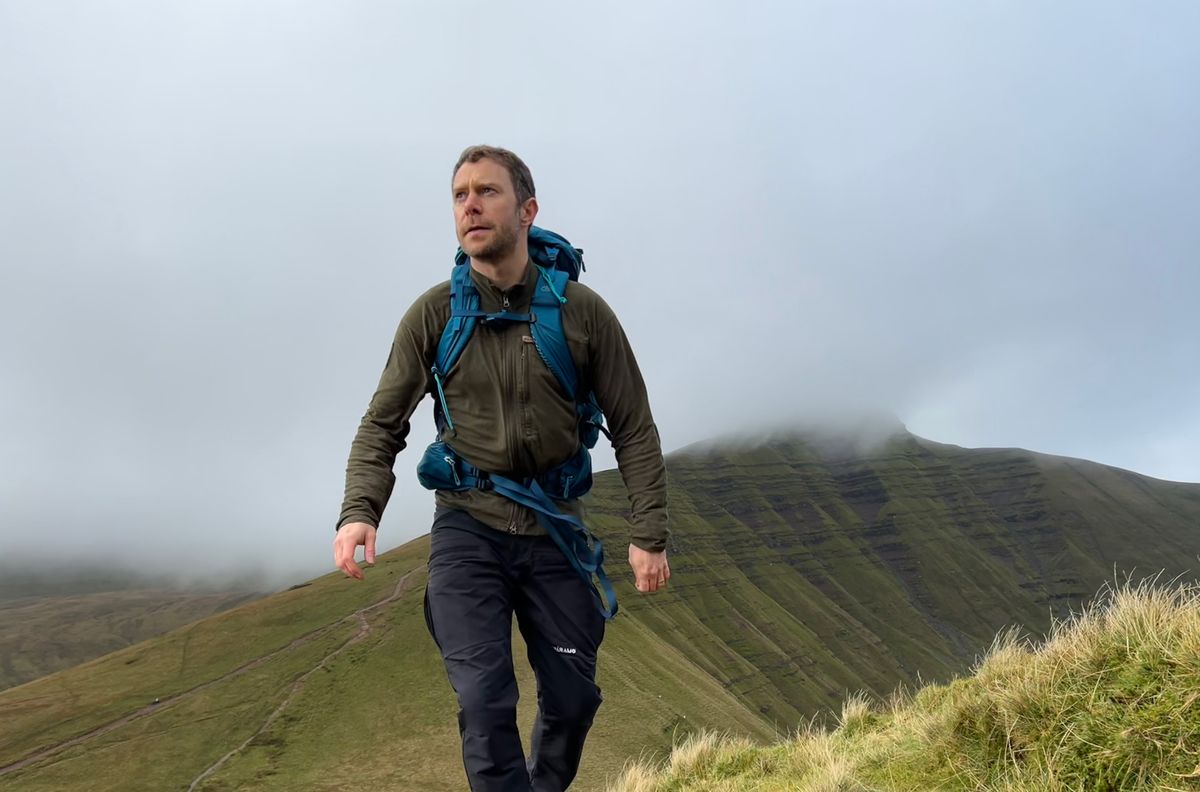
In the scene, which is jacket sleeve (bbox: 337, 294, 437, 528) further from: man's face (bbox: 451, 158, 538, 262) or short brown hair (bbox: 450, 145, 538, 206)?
short brown hair (bbox: 450, 145, 538, 206)

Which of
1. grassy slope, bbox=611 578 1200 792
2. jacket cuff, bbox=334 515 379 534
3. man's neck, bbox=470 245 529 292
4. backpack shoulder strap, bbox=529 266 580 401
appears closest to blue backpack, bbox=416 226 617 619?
backpack shoulder strap, bbox=529 266 580 401

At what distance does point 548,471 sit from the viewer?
4.50m

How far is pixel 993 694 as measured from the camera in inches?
164

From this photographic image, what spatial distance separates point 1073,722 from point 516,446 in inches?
122

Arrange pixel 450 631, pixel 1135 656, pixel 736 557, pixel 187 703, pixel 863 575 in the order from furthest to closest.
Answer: pixel 863 575 → pixel 736 557 → pixel 187 703 → pixel 450 631 → pixel 1135 656

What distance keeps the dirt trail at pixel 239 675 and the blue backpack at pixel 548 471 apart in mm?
35926

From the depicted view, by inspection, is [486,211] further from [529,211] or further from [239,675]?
[239,675]

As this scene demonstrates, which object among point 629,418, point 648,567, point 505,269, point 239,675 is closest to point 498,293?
point 505,269

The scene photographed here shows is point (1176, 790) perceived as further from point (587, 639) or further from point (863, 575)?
point (863, 575)

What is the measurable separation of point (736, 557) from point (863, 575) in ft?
156

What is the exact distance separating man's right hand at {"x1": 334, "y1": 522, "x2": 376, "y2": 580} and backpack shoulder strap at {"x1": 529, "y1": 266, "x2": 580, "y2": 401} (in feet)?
4.43

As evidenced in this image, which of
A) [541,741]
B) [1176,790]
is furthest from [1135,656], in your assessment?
[541,741]

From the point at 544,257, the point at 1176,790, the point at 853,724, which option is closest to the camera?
the point at 1176,790

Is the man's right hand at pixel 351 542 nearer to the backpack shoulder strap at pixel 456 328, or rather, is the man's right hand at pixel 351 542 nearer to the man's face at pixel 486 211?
the backpack shoulder strap at pixel 456 328
